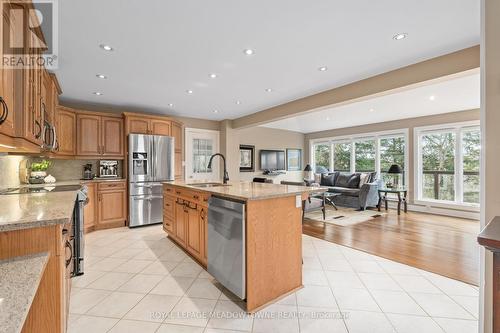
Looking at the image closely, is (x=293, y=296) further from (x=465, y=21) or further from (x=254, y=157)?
(x=254, y=157)

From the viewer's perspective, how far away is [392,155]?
6.45 meters

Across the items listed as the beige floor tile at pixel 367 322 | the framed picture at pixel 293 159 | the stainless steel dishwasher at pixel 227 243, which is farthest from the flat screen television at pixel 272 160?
the beige floor tile at pixel 367 322

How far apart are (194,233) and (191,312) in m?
0.95

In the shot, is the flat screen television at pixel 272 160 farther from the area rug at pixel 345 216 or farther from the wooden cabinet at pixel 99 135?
the wooden cabinet at pixel 99 135

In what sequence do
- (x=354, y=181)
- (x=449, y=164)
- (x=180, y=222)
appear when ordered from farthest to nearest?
(x=354, y=181)
(x=449, y=164)
(x=180, y=222)

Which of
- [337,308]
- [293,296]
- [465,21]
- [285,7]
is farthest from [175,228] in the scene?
[465,21]

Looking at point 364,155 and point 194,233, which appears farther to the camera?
point 364,155

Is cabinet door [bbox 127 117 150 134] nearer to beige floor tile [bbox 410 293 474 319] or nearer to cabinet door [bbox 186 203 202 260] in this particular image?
cabinet door [bbox 186 203 202 260]

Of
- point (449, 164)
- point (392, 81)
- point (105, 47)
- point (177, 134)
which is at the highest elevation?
point (105, 47)

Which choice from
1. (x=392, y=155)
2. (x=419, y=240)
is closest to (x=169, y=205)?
(x=419, y=240)

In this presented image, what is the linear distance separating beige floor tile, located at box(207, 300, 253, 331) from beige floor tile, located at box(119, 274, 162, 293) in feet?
2.53

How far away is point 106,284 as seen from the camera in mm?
2320

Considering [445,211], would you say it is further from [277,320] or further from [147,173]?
[147,173]

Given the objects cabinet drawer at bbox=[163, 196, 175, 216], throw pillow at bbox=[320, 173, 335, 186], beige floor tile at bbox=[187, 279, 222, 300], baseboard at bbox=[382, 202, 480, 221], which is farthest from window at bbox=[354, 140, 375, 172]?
beige floor tile at bbox=[187, 279, 222, 300]
